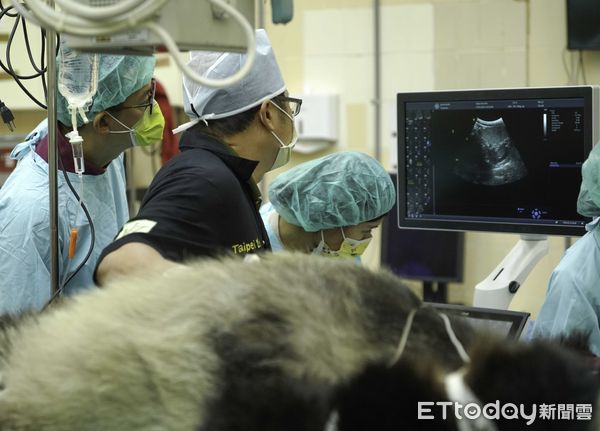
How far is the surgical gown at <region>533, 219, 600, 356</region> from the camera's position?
176 centimetres

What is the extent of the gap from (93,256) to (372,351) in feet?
4.53

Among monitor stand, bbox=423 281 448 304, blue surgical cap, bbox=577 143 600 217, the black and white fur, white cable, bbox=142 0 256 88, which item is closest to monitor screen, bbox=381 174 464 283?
monitor stand, bbox=423 281 448 304

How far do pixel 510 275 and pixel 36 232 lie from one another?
1.16m

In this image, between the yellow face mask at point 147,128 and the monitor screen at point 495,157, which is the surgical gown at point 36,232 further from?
the monitor screen at point 495,157

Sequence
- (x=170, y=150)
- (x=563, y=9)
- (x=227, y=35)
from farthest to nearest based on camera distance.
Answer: (x=170, y=150), (x=563, y=9), (x=227, y=35)

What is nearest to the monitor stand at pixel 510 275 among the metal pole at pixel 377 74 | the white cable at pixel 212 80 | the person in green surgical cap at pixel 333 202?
the person in green surgical cap at pixel 333 202

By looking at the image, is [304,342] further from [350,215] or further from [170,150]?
[170,150]

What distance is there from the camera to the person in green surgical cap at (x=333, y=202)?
217 cm

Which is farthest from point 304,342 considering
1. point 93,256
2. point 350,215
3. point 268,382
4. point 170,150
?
point 170,150

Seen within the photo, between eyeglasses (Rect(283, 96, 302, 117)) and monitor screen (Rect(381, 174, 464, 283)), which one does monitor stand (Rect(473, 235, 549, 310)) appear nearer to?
eyeglasses (Rect(283, 96, 302, 117))

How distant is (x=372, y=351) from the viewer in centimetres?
60

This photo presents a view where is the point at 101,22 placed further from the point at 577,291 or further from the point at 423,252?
the point at 423,252

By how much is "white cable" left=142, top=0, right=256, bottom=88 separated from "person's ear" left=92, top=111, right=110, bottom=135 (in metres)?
1.11

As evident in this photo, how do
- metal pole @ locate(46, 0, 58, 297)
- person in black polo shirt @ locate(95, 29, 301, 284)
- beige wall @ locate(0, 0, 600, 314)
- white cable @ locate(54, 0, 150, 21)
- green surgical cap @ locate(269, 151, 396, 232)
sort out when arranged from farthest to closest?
beige wall @ locate(0, 0, 600, 314)
green surgical cap @ locate(269, 151, 396, 232)
person in black polo shirt @ locate(95, 29, 301, 284)
metal pole @ locate(46, 0, 58, 297)
white cable @ locate(54, 0, 150, 21)
